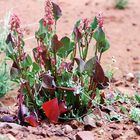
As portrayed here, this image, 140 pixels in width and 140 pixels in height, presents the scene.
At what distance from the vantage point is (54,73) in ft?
9.76

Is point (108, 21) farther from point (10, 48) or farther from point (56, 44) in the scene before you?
point (10, 48)

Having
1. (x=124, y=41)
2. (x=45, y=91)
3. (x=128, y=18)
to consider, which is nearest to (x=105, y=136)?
(x=45, y=91)

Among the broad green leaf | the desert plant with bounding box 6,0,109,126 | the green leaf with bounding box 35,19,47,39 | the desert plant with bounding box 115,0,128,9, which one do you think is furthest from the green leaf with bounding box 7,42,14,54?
the desert plant with bounding box 115,0,128,9

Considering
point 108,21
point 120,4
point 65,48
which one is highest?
point 120,4

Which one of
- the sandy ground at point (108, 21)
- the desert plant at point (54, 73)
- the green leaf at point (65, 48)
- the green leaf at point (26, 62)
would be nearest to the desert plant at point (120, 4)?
the sandy ground at point (108, 21)

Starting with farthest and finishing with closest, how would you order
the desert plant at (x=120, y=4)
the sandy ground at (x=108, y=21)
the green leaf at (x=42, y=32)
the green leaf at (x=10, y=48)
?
1. the desert plant at (x=120, y=4)
2. the sandy ground at (x=108, y=21)
3. the green leaf at (x=42, y=32)
4. the green leaf at (x=10, y=48)

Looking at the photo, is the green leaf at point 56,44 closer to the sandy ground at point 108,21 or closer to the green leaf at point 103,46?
the green leaf at point 103,46

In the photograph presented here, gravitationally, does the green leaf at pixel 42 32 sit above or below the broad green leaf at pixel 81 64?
above

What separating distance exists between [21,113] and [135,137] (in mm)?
644

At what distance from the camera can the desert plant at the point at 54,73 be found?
9.36ft

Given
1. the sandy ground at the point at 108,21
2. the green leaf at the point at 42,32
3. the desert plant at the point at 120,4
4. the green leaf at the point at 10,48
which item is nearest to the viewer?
the green leaf at the point at 10,48

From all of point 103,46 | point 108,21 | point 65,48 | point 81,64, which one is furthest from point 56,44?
point 108,21

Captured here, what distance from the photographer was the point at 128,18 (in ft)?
20.3

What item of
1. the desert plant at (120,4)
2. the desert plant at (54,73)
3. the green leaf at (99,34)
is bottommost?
the desert plant at (54,73)
